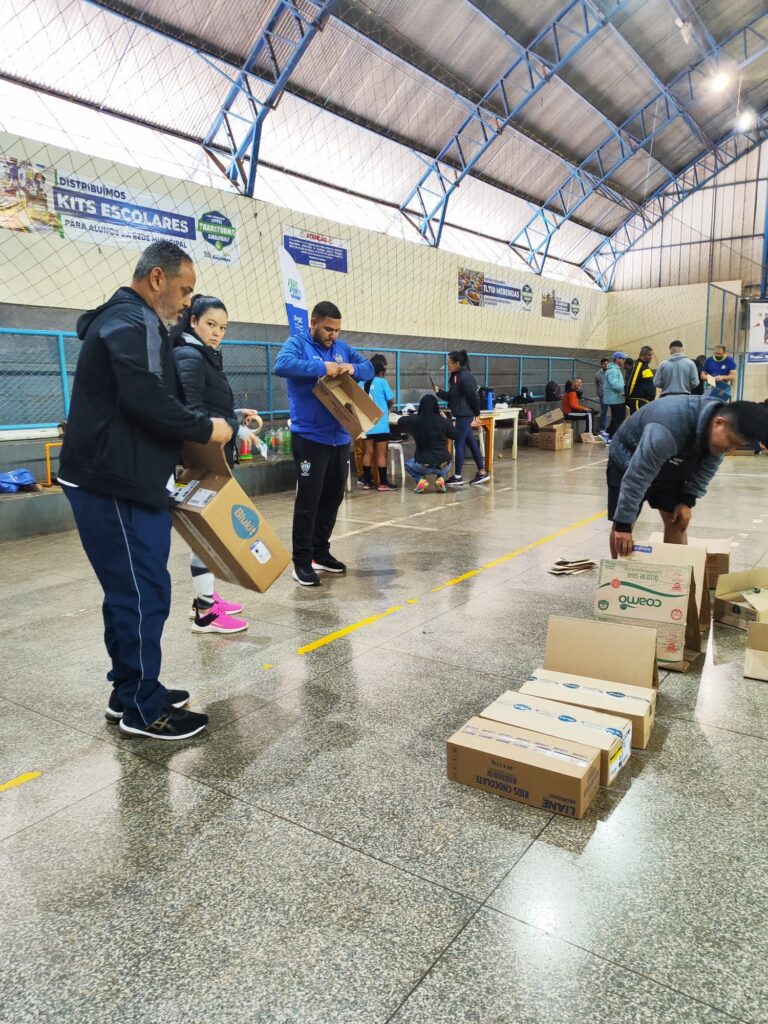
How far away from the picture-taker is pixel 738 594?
3.40 metres

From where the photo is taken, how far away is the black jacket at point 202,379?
9.12 feet

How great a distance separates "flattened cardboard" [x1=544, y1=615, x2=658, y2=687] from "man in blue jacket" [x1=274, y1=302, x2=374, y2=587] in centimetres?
196

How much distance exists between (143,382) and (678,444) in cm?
219

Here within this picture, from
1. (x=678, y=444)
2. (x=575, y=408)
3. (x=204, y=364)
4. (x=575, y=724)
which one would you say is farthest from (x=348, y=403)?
(x=575, y=408)

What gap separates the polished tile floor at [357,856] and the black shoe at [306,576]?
94cm

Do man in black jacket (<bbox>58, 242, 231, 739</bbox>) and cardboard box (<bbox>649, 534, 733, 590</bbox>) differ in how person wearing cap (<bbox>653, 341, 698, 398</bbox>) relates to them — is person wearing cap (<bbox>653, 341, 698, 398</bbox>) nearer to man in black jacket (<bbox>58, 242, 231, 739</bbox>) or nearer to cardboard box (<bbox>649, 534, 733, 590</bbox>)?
cardboard box (<bbox>649, 534, 733, 590</bbox>)

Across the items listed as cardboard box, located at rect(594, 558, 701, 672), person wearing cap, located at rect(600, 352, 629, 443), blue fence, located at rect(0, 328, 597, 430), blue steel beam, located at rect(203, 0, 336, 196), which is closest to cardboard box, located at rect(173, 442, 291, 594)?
cardboard box, located at rect(594, 558, 701, 672)

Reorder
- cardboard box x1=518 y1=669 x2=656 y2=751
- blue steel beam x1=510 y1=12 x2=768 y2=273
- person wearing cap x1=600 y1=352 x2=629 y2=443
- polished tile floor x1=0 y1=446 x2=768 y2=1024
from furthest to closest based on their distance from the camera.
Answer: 1. blue steel beam x1=510 y1=12 x2=768 y2=273
2. person wearing cap x1=600 y1=352 x2=629 y2=443
3. cardboard box x1=518 y1=669 x2=656 y2=751
4. polished tile floor x1=0 y1=446 x2=768 y2=1024

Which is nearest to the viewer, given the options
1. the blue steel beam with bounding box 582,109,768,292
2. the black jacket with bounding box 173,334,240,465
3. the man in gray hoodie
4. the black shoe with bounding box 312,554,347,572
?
the man in gray hoodie

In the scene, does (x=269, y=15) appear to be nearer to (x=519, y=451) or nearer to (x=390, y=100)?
(x=390, y=100)

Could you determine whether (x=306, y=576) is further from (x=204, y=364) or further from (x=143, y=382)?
(x=143, y=382)

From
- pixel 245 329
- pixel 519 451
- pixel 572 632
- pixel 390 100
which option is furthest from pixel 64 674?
pixel 390 100

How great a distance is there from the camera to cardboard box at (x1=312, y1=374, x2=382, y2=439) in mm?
3947

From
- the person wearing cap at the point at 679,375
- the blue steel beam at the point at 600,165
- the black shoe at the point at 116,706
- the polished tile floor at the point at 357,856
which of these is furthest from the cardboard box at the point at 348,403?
the blue steel beam at the point at 600,165
